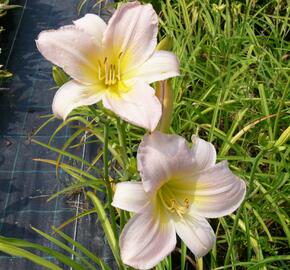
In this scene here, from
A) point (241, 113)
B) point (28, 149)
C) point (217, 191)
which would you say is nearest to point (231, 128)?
point (241, 113)

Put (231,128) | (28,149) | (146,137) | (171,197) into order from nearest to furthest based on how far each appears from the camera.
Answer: (146,137), (171,197), (231,128), (28,149)

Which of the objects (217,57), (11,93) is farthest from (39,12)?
(217,57)

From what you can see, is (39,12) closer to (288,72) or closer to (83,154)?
(83,154)

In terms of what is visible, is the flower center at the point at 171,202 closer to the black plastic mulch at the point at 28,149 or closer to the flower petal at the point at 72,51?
the flower petal at the point at 72,51

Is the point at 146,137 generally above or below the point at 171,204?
above

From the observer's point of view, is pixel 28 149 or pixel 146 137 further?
pixel 28 149

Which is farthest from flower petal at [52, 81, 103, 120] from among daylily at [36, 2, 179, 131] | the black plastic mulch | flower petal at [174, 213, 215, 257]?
the black plastic mulch

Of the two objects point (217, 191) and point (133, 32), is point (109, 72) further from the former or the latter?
point (217, 191)
